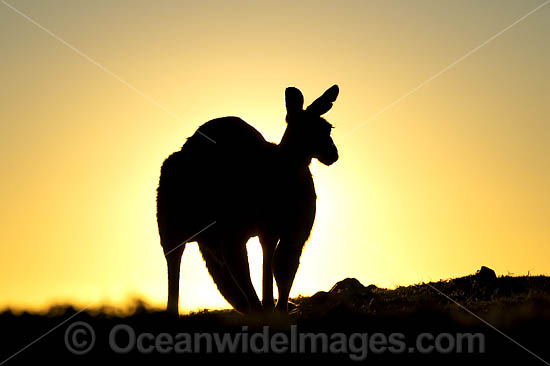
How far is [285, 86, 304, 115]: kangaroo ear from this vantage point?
11.8m

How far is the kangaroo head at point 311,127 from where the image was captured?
1155cm

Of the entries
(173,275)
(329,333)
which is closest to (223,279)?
(173,275)

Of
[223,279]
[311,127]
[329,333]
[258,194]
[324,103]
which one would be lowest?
[329,333]

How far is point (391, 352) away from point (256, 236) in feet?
11.8

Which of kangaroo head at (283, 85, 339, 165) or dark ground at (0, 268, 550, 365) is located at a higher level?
kangaroo head at (283, 85, 339, 165)

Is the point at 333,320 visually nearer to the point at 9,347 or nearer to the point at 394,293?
the point at 9,347

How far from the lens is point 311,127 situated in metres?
11.6

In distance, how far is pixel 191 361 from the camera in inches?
347

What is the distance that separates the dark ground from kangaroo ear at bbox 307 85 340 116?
2.93 m

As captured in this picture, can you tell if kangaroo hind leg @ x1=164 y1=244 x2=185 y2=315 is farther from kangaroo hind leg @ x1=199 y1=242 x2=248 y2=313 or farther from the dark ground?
the dark ground

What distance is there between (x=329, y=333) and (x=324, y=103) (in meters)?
3.72

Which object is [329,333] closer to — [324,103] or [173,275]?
[324,103]

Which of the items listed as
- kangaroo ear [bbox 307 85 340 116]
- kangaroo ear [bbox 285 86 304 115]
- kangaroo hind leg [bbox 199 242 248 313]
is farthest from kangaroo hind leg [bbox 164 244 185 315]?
kangaroo ear [bbox 307 85 340 116]

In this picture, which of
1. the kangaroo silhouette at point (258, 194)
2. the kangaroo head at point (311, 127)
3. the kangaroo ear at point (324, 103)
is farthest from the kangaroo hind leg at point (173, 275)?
the kangaroo ear at point (324, 103)
